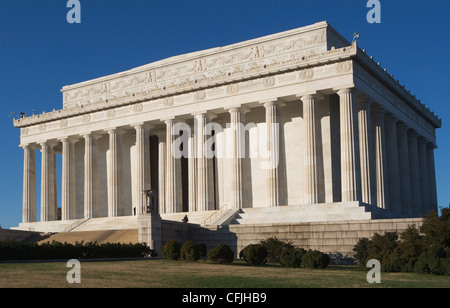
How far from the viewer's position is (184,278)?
22.1 m

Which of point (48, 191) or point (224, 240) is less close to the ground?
point (48, 191)

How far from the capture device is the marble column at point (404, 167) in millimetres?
58281

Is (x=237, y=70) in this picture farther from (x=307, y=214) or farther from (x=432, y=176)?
(x=432, y=176)

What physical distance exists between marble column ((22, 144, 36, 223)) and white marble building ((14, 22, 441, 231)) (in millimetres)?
132

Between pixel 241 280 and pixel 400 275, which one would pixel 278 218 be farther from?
pixel 241 280

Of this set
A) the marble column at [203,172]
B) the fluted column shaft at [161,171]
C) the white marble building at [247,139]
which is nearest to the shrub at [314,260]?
the white marble building at [247,139]

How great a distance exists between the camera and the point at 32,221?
219ft

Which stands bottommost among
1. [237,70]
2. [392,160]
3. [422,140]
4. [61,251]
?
[61,251]

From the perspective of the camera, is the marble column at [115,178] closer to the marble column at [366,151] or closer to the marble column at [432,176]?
the marble column at [366,151]

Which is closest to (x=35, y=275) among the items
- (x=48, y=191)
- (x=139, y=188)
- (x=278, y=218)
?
(x=278, y=218)

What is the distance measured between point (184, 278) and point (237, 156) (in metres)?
31.6

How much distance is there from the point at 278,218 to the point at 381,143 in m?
13.3

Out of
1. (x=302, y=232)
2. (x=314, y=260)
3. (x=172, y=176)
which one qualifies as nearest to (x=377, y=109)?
(x=302, y=232)

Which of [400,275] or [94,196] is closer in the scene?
[400,275]
